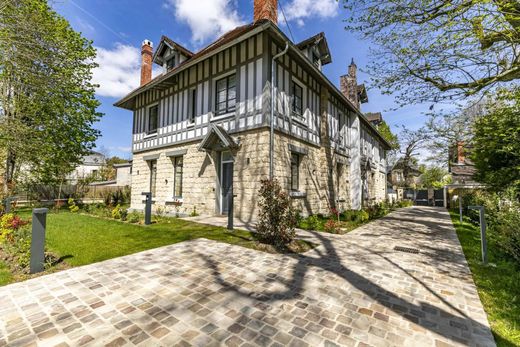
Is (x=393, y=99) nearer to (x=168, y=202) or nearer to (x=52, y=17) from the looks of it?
(x=168, y=202)

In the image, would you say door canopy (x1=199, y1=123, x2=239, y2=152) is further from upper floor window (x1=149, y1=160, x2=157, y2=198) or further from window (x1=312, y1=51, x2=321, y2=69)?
window (x1=312, y1=51, x2=321, y2=69)

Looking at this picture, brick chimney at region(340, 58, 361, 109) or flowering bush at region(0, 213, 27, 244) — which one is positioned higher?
brick chimney at region(340, 58, 361, 109)

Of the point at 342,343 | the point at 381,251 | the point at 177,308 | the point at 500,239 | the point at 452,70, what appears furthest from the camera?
the point at 452,70

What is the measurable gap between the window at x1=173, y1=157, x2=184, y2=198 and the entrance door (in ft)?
8.70

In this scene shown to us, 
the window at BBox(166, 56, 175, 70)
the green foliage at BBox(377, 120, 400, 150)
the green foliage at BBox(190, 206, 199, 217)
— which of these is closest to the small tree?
the green foliage at BBox(190, 206, 199, 217)

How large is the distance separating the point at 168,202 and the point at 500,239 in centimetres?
1104

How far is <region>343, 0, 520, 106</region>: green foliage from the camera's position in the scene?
532cm

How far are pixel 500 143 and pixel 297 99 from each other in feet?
22.8

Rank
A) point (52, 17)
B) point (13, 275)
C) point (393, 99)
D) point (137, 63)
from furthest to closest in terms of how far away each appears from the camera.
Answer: point (137, 63), point (52, 17), point (393, 99), point (13, 275)

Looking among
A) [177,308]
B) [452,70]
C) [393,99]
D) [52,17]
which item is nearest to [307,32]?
[393,99]

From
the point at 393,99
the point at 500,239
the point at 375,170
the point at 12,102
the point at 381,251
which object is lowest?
the point at 381,251

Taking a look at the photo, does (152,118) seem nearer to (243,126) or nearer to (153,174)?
(153,174)

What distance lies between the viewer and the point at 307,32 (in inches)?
444

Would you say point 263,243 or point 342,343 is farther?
point 263,243
